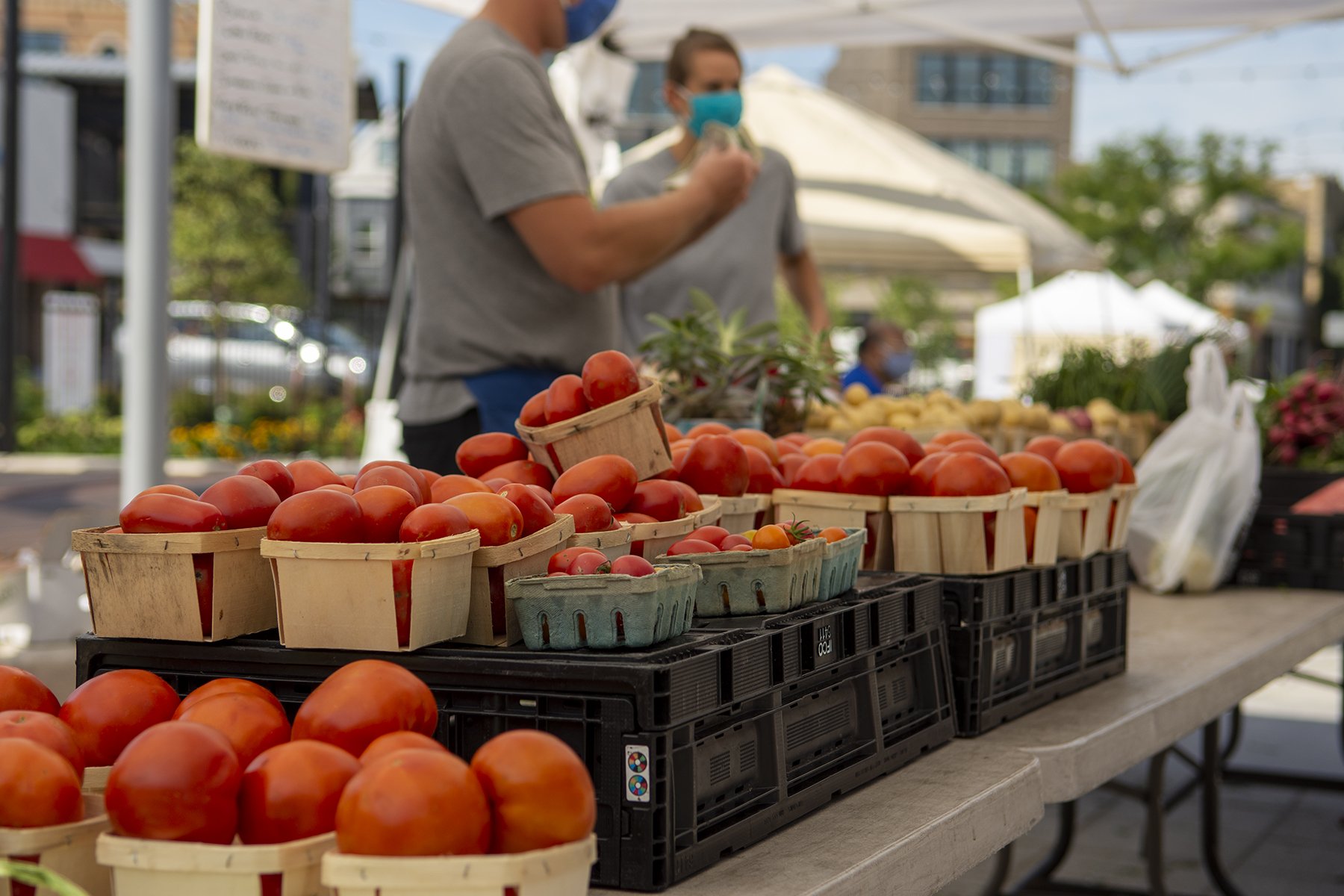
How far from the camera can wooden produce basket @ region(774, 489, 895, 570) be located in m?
2.34

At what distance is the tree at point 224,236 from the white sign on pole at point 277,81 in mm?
20086

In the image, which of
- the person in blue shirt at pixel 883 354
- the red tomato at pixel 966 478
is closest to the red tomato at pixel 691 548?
the red tomato at pixel 966 478

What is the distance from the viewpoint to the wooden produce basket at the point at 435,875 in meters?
1.09

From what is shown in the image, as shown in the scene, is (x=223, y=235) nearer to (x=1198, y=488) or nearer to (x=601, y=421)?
(x=1198, y=488)

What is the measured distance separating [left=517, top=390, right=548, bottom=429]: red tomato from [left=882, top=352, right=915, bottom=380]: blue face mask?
26.3ft

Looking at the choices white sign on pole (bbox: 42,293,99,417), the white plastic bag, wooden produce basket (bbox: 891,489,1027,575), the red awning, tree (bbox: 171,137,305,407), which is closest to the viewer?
wooden produce basket (bbox: 891,489,1027,575)

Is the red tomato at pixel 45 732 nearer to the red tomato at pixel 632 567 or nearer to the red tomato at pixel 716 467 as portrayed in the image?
the red tomato at pixel 632 567

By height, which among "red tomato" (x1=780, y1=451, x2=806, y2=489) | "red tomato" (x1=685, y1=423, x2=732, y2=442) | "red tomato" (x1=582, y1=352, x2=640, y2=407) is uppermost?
"red tomato" (x1=582, y1=352, x2=640, y2=407)

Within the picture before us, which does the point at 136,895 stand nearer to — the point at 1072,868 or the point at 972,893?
the point at 972,893

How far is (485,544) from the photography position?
1.64 metres

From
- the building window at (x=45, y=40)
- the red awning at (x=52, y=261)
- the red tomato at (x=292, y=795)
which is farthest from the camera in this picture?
the building window at (x=45, y=40)

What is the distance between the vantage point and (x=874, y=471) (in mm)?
2354

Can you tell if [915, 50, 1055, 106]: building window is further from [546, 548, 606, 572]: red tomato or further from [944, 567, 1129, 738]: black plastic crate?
[546, 548, 606, 572]: red tomato

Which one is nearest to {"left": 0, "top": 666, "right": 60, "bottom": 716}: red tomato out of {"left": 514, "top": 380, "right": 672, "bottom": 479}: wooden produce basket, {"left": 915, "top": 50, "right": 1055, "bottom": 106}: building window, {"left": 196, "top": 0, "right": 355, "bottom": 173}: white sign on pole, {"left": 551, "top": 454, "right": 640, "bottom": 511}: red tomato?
{"left": 551, "top": 454, "right": 640, "bottom": 511}: red tomato
